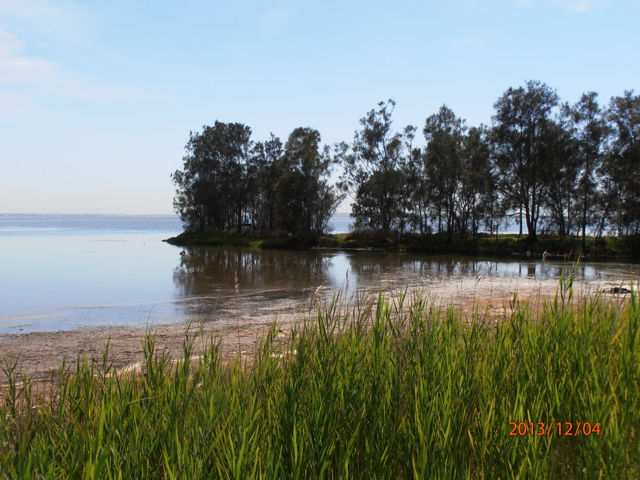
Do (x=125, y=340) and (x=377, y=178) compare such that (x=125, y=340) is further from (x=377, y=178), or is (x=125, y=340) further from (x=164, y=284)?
(x=377, y=178)

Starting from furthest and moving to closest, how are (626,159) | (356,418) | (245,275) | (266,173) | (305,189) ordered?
(266,173), (305,189), (626,159), (245,275), (356,418)

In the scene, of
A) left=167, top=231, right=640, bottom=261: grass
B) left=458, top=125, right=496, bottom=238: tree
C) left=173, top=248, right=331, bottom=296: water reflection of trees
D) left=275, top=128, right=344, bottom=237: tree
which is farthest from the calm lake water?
left=275, top=128, right=344, bottom=237: tree

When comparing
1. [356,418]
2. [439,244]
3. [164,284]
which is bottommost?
[164,284]

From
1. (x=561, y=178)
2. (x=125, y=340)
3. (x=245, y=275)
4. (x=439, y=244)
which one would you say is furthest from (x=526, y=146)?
(x=125, y=340)

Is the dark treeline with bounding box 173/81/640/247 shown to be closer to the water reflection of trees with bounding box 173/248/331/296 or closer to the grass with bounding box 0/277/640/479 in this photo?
the water reflection of trees with bounding box 173/248/331/296

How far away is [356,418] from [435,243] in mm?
43572

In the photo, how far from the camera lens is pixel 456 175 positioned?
151 feet

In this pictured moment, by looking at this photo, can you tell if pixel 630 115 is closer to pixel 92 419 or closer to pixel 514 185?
pixel 514 185

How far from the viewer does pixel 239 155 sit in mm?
62219

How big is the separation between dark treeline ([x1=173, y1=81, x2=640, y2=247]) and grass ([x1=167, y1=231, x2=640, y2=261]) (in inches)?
43.0

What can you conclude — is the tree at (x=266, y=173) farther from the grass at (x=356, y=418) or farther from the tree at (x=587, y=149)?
the grass at (x=356, y=418)

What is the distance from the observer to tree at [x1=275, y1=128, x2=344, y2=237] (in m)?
52.7

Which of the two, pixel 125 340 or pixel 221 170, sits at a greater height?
pixel 221 170

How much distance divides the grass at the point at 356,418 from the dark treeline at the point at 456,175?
129 feet
